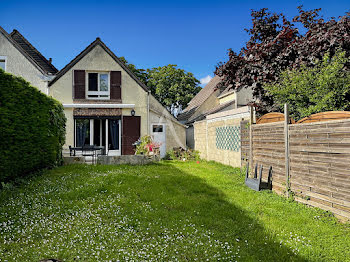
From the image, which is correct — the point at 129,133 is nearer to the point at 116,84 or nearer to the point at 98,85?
the point at 116,84

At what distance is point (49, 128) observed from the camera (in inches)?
337

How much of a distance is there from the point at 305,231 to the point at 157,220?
2424 millimetres

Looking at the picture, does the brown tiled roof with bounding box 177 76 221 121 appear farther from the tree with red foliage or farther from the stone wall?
the tree with red foliage

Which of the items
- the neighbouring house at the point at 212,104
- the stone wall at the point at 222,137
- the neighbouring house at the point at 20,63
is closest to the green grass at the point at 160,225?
the stone wall at the point at 222,137

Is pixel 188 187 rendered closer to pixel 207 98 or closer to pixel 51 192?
pixel 51 192

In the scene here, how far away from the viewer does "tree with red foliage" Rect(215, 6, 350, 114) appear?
7.71m

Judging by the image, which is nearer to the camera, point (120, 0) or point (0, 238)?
point (0, 238)

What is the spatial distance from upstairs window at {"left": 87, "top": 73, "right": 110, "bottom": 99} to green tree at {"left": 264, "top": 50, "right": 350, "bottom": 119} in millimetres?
10311

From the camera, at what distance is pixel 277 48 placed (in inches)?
356

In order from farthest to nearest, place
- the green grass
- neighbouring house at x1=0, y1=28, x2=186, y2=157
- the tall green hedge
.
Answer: neighbouring house at x1=0, y1=28, x2=186, y2=157 < the tall green hedge < the green grass

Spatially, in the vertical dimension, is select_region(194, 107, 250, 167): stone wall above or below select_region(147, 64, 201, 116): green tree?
below

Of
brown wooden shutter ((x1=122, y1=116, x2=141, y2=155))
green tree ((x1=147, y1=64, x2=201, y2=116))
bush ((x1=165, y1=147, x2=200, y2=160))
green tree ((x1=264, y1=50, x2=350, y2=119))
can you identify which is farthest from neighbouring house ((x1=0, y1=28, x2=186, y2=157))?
green tree ((x1=147, y1=64, x2=201, y2=116))

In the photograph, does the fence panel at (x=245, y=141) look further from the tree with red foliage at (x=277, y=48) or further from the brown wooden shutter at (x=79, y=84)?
the brown wooden shutter at (x=79, y=84)

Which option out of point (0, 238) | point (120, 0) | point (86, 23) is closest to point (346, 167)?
point (0, 238)
